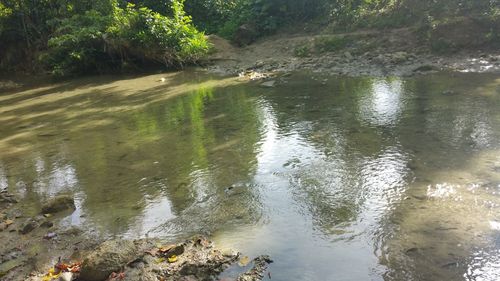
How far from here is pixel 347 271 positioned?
360 cm

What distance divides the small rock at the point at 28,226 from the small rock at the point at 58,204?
0.26 meters

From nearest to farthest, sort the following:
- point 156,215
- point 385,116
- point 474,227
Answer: point 474,227 < point 156,215 < point 385,116

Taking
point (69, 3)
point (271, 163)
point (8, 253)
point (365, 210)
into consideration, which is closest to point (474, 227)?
point (365, 210)

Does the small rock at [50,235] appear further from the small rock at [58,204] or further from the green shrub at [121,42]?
the green shrub at [121,42]

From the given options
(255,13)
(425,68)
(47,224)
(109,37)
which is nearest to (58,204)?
(47,224)

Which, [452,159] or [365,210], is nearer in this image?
[365,210]

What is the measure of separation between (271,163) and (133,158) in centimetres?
216

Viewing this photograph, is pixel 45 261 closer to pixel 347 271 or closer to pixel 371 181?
pixel 347 271

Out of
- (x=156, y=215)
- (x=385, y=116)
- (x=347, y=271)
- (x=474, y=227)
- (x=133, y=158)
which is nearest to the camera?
(x=347, y=271)

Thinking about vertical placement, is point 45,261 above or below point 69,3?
below

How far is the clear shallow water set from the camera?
3904 mm

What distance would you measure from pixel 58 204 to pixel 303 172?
9.53 ft

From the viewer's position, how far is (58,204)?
532 centimetres

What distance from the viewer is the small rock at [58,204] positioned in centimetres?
529
